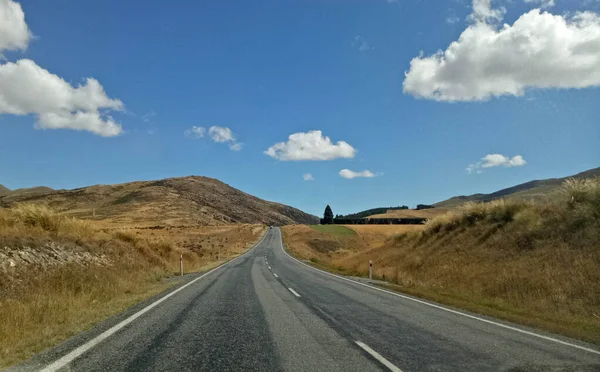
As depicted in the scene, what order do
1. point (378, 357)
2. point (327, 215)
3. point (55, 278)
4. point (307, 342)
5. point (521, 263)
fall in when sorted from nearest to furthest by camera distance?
point (378, 357)
point (307, 342)
point (55, 278)
point (521, 263)
point (327, 215)

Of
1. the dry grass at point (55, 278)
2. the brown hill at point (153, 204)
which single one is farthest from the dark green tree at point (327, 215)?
the dry grass at point (55, 278)

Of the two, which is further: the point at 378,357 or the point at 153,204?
the point at 153,204

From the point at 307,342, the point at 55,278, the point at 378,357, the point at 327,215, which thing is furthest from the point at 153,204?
the point at 378,357

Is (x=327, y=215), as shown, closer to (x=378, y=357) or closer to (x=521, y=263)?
(x=521, y=263)

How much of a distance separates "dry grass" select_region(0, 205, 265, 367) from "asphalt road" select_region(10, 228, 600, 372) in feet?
3.14

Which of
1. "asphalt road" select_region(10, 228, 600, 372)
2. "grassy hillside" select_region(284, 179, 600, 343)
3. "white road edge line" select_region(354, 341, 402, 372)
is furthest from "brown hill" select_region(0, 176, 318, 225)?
"white road edge line" select_region(354, 341, 402, 372)

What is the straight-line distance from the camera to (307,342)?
7.30 m

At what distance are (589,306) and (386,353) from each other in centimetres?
847

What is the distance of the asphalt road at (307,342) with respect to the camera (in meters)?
5.94

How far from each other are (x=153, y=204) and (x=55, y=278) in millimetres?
139061

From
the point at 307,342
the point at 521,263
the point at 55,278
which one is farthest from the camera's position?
the point at 521,263

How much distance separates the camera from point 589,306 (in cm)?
1165

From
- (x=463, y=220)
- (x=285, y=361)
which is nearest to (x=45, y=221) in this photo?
(x=285, y=361)

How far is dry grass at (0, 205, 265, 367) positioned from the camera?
26.6ft
